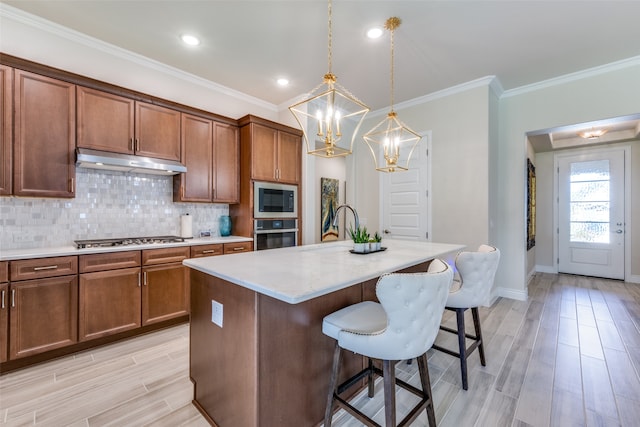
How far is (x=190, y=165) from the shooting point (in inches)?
130

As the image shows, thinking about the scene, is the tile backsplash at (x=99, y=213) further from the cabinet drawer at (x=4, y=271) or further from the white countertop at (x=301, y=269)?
the white countertop at (x=301, y=269)

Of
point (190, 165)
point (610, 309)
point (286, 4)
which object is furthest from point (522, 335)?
point (190, 165)

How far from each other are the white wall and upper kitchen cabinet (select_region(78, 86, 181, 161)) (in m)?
4.41

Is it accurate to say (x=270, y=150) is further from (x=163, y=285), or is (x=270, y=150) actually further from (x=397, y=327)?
(x=397, y=327)

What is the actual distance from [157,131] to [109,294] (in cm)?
173

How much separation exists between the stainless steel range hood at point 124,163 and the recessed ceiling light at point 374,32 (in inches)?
94.2

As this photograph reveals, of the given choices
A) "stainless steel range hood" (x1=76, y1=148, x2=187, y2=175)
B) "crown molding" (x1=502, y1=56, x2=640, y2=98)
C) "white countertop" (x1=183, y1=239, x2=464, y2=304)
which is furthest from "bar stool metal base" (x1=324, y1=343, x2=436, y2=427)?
"crown molding" (x1=502, y1=56, x2=640, y2=98)

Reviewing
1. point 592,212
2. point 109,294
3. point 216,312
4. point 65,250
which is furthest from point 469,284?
point 592,212

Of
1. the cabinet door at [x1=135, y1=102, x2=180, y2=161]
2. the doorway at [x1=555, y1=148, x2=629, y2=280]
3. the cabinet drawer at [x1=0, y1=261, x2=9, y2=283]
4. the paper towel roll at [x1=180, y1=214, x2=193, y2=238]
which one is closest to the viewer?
the cabinet drawer at [x1=0, y1=261, x2=9, y2=283]

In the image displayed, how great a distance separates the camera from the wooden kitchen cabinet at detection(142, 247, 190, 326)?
9.06 feet

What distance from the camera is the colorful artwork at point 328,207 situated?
532 cm

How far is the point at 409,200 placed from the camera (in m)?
4.35

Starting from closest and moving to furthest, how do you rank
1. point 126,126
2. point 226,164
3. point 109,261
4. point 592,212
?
1. point 109,261
2. point 126,126
3. point 226,164
4. point 592,212

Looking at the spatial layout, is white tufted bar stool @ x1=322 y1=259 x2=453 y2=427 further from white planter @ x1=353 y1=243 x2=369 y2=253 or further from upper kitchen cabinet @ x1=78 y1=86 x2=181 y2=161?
upper kitchen cabinet @ x1=78 y1=86 x2=181 y2=161
